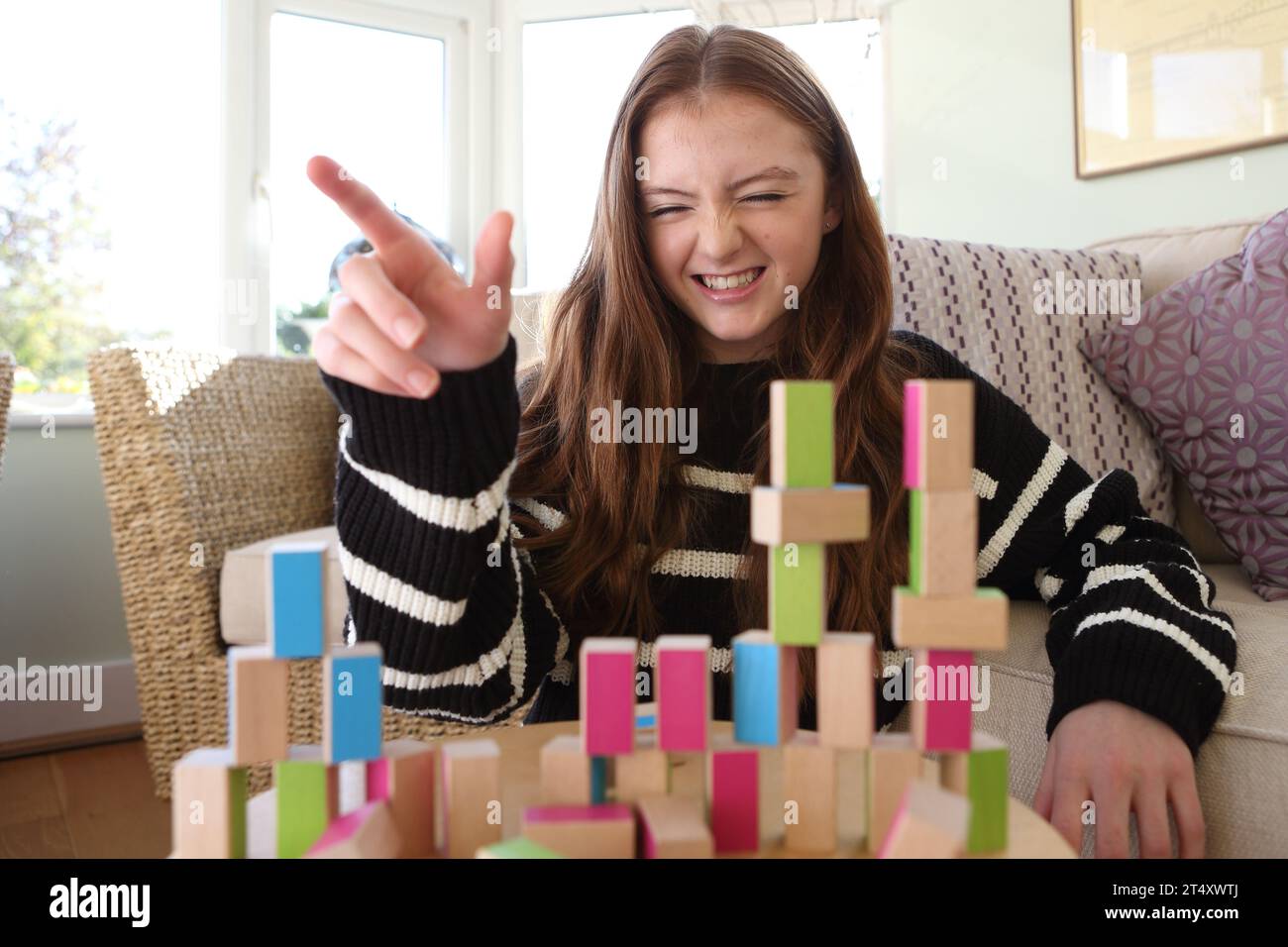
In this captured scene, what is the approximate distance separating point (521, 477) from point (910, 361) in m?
0.46

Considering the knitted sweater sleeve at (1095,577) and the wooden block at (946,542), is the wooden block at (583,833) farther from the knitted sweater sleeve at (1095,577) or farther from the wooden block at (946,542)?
the knitted sweater sleeve at (1095,577)

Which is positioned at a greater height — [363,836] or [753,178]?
[753,178]

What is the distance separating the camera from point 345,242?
286 centimetres

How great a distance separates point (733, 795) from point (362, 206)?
0.40 meters

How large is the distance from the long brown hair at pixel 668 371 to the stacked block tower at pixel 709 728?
441 millimetres

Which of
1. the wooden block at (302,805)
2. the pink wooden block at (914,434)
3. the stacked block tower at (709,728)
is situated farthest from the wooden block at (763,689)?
the wooden block at (302,805)

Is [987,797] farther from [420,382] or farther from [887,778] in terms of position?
[420,382]

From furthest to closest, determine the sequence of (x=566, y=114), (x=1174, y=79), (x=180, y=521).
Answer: (x=566, y=114), (x=1174, y=79), (x=180, y=521)

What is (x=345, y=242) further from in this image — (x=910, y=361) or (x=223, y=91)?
(x=910, y=361)

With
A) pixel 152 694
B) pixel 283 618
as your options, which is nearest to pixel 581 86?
pixel 152 694

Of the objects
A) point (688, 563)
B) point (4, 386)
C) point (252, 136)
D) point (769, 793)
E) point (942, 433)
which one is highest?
point (252, 136)

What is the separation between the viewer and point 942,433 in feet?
1.58

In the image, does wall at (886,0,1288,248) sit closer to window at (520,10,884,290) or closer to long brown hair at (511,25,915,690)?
window at (520,10,884,290)

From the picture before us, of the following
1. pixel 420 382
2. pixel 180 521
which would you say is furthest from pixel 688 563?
pixel 180 521
